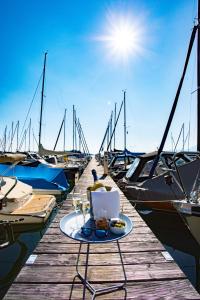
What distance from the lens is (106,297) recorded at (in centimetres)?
271

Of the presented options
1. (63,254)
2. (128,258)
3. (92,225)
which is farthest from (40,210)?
(92,225)

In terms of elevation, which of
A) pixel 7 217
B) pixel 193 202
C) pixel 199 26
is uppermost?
pixel 199 26

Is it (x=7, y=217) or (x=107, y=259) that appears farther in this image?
(x=7, y=217)

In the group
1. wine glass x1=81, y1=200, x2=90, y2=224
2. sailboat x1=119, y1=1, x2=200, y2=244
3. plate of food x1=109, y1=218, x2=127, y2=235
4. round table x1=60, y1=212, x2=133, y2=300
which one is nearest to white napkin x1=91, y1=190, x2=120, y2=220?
plate of food x1=109, y1=218, x2=127, y2=235

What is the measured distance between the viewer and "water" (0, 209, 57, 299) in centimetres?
508

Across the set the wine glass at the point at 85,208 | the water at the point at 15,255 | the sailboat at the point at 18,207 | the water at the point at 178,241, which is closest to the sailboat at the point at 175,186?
the water at the point at 178,241

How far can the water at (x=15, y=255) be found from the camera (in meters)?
5.08

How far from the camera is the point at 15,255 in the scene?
6242 millimetres

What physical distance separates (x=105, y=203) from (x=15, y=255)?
4.48 metres

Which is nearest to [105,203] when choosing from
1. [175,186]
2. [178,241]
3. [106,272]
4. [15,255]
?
[106,272]

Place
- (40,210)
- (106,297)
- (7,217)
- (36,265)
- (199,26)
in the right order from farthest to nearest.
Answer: (199,26) → (40,210) → (7,217) → (36,265) → (106,297)

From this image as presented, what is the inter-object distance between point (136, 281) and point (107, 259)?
2.54ft

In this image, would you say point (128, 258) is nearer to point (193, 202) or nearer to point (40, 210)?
point (193, 202)

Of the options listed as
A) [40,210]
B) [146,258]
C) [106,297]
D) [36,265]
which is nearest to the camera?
[106,297]
